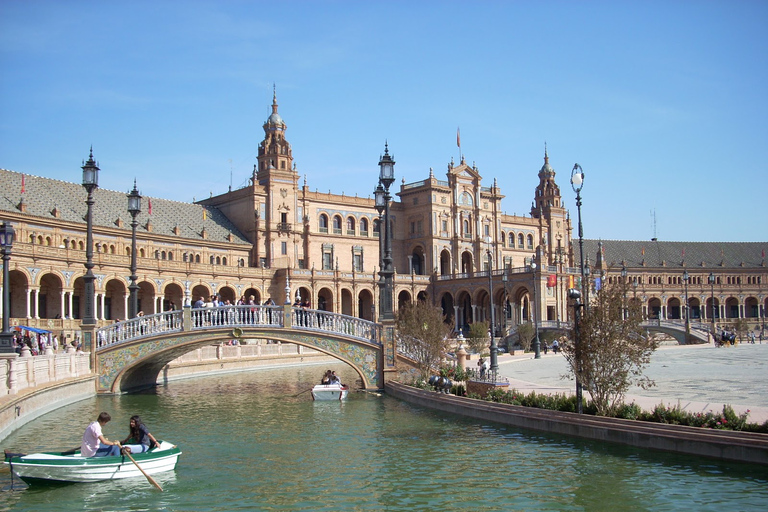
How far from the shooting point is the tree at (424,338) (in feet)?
98.7

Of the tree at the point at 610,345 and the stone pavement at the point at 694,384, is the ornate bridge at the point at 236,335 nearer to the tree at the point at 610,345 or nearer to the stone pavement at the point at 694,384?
the stone pavement at the point at 694,384

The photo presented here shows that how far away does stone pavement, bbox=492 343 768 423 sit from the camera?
65.7 ft

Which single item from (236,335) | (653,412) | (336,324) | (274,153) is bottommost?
(653,412)

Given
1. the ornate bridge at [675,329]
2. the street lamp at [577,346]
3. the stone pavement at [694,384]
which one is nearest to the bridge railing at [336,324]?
the stone pavement at [694,384]

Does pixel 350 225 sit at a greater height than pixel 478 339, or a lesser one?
greater

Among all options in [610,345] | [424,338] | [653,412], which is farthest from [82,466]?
[424,338]

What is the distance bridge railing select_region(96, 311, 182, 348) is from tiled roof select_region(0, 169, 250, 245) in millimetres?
28128

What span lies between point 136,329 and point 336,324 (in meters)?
7.57

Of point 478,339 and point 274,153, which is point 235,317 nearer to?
point 478,339

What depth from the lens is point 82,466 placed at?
51.6 feet

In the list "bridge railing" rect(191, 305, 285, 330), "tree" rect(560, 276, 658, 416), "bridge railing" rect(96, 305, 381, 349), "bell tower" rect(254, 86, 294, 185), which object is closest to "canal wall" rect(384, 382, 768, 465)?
"tree" rect(560, 276, 658, 416)

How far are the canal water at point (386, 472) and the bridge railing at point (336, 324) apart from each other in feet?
20.5

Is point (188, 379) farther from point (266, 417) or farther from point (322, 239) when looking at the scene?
point (322, 239)

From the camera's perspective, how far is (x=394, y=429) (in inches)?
875
